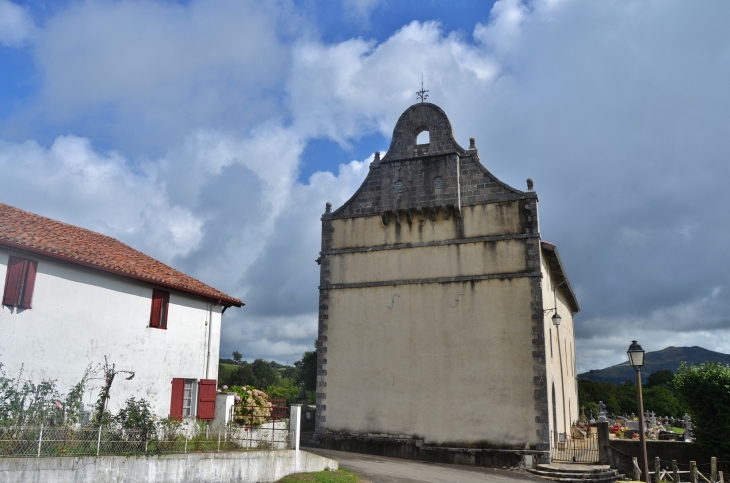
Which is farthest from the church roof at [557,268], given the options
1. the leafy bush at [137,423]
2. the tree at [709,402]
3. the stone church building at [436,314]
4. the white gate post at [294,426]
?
the leafy bush at [137,423]

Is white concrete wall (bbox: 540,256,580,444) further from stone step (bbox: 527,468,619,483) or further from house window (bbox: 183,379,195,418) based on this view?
house window (bbox: 183,379,195,418)

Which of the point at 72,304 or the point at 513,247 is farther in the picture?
the point at 513,247

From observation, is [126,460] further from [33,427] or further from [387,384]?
[387,384]

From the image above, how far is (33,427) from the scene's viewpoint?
11.6m

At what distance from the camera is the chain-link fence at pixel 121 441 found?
11391 millimetres

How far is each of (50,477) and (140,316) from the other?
665 centimetres

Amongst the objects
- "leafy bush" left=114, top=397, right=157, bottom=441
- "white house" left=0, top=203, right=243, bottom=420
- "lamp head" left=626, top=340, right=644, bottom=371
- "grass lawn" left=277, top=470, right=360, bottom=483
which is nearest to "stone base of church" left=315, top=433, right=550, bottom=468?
"grass lawn" left=277, top=470, right=360, bottom=483

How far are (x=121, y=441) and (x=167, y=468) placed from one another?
3.95 feet

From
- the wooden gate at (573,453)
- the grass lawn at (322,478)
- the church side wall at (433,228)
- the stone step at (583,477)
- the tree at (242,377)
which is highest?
the church side wall at (433,228)

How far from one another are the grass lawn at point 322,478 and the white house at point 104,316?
4091 millimetres

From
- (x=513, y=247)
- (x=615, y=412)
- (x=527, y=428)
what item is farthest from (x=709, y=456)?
(x=615, y=412)

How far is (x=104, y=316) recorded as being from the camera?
16500 millimetres

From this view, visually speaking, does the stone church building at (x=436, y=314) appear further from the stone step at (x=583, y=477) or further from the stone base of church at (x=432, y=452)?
the stone step at (x=583, y=477)

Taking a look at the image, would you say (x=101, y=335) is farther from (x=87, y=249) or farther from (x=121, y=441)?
(x=121, y=441)
